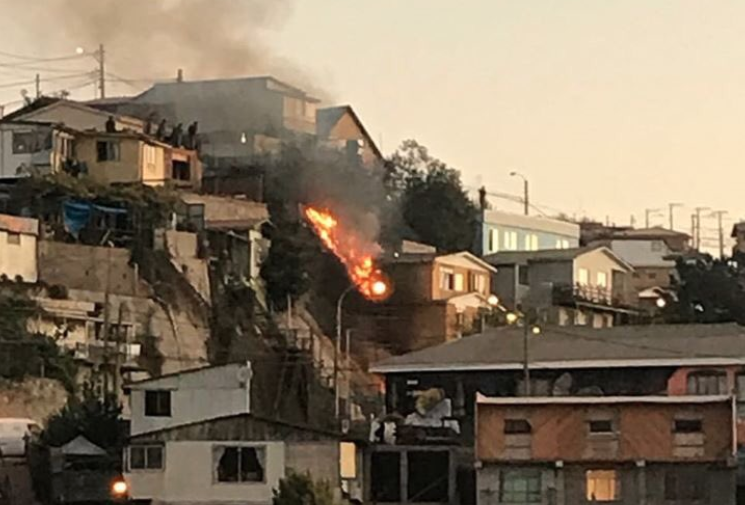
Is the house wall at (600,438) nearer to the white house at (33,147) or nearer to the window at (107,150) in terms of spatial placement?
the white house at (33,147)

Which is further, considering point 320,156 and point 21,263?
point 320,156

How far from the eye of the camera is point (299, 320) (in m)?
57.2

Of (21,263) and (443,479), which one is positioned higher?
(21,263)

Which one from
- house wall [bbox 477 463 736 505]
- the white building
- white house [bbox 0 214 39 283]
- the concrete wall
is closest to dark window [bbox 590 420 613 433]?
house wall [bbox 477 463 736 505]

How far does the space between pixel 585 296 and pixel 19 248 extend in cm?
2625

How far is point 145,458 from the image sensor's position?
38250mm

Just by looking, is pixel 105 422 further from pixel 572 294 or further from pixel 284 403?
pixel 572 294

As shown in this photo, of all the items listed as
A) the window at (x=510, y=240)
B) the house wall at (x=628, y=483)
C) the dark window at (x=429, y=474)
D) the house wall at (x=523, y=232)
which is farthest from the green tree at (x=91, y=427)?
the window at (x=510, y=240)

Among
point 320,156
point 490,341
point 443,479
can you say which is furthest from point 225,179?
point 443,479

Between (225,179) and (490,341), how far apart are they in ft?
72.5

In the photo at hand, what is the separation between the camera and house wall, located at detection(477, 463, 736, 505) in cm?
3703

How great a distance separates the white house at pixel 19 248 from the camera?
48.6m

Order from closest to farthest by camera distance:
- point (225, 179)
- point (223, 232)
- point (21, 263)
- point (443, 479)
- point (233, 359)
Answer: point (443, 479) < point (21, 263) < point (233, 359) < point (223, 232) < point (225, 179)

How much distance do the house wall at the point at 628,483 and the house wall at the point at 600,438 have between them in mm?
221
